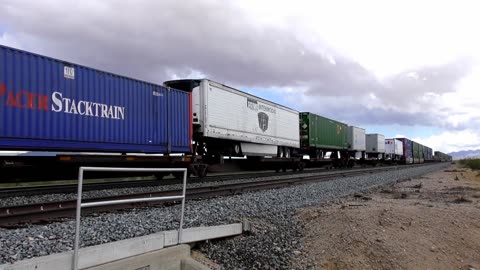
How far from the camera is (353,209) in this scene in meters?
8.88

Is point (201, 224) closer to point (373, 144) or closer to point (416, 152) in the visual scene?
point (373, 144)

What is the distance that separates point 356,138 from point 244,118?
84.9 ft

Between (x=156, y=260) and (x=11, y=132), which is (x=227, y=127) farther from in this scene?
(x=156, y=260)

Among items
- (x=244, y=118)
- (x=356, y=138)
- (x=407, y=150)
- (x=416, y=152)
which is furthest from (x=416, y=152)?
(x=244, y=118)

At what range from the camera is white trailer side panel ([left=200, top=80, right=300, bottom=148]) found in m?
18.4

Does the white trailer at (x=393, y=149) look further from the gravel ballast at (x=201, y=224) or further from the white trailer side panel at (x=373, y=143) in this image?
the gravel ballast at (x=201, y=224)

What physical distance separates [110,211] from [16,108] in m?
4.60

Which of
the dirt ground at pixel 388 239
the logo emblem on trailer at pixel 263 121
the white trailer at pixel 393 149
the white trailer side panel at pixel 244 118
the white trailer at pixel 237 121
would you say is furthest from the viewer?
the white trailer at pixel 393 149

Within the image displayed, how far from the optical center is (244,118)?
21438mm

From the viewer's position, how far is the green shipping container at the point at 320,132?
31844 mm

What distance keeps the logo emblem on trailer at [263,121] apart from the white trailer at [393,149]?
36.9 meters

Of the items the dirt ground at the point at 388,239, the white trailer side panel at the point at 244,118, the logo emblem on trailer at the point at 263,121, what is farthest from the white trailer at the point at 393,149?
the dirt ground at the point at 388,239

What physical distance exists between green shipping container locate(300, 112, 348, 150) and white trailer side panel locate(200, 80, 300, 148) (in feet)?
9.91

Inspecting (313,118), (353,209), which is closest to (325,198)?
(353,209)
